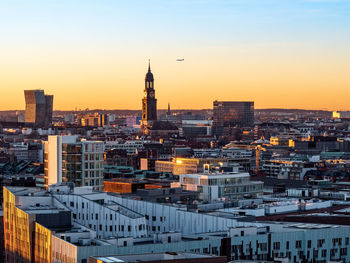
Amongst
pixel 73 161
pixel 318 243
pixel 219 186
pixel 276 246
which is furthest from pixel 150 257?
pixel 73 161

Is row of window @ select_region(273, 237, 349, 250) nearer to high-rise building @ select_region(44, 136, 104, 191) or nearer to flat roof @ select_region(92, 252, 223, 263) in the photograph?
flat roof @ select_region(92, 252, 223, 263)

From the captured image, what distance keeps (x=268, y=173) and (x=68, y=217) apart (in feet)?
329

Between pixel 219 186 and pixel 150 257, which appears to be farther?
pixel 219 186

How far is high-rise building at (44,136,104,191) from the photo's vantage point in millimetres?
101375

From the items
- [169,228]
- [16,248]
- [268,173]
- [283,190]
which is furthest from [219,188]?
[268,173]

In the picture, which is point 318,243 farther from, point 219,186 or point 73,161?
point 73,161

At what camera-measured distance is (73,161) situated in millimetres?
101562

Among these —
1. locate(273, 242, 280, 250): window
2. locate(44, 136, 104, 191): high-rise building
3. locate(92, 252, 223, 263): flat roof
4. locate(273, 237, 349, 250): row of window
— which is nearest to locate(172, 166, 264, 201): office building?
locate(44, 136, 104, 191): high-rise building

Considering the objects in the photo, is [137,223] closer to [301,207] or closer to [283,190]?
[301,207]

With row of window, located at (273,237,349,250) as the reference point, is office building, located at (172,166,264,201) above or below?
above

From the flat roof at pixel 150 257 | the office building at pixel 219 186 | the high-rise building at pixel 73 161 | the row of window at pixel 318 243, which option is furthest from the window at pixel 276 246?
the high-rise building at pixel 73 161

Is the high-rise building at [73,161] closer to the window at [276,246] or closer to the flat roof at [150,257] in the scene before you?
the window at [276,246]

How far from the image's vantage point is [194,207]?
81188 millimetres

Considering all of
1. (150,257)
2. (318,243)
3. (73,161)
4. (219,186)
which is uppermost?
(73,161)
